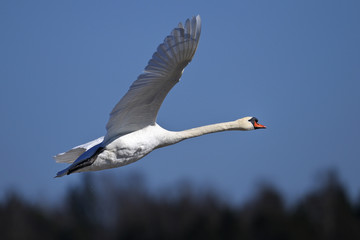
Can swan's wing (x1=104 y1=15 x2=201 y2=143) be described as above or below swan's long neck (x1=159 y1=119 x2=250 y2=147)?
above

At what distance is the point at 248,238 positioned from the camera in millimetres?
31297

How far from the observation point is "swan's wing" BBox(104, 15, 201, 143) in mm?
9328

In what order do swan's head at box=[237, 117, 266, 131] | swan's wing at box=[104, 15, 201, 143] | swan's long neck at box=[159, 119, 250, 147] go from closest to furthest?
swan's wing at box=[104, 15, 201, 143], swan's long neck at box=[159, 119, 250, 147], swan's head at box=[237, 117, 266, 131]

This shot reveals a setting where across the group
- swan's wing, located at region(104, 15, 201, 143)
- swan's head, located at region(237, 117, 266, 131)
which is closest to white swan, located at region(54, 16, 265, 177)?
swan's wing, located at region(104, 15, 201, 143)

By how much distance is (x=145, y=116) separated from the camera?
10891mm

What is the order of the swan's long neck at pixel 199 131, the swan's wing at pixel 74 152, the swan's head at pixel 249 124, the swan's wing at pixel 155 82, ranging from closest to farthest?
the swan's wing at pixel 155 82
the swan's long neck at pixel 199 131
the swan's wing at pixel 74 152
the swan's head at pixel 249 124

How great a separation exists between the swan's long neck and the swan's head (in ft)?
0.08

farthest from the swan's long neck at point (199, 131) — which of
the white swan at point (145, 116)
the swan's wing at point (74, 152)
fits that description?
the swan's wing at point (74, 152)

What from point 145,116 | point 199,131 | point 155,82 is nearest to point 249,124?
point 199,131

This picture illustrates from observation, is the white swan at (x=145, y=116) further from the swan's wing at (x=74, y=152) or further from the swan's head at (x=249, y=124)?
the swan's head at (x=249, y=124)

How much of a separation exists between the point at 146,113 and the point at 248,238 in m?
21.5

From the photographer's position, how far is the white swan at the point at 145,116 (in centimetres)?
941

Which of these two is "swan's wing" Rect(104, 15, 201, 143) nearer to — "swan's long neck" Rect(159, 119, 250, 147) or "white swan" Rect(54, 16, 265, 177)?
"white swan" Rect(54, 16, 265, 177)

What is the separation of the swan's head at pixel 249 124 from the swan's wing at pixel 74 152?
8.65 ft
